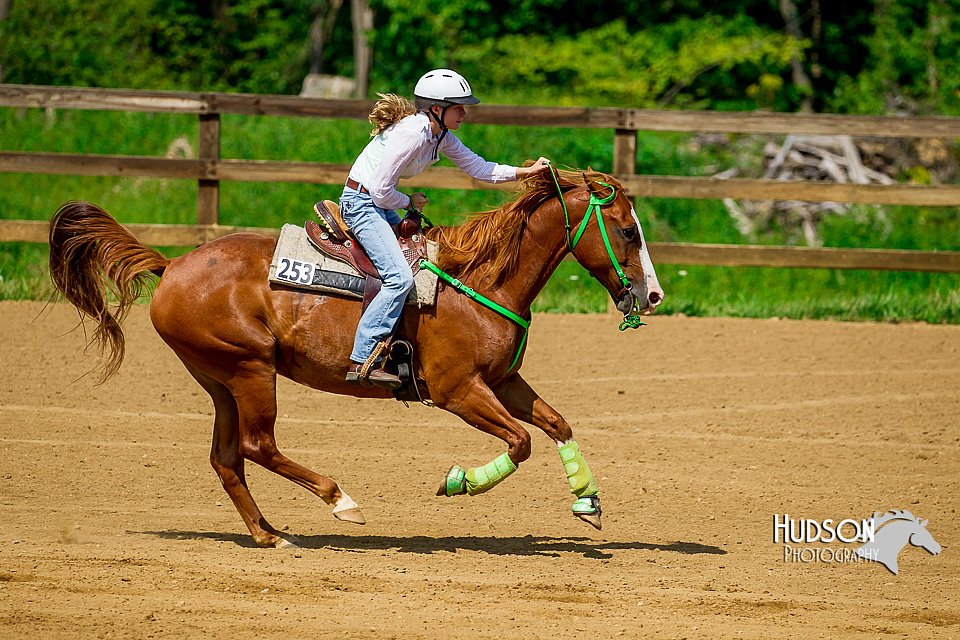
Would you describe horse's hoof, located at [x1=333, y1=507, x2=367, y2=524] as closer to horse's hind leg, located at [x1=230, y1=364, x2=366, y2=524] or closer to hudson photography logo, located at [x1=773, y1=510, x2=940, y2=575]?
horse's hind leg, located at [x1=230, y1=364, x2=366, y2=524]

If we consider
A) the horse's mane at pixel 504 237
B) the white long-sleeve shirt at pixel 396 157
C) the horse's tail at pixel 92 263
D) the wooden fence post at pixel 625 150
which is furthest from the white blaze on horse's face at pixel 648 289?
the wooden fence post at pixel 625 150

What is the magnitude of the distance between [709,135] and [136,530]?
14612 mm

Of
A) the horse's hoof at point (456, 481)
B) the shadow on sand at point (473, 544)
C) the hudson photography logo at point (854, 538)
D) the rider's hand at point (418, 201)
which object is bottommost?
the shadow on sand at point (473, 544)

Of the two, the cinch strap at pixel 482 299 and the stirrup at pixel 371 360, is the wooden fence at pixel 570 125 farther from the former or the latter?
the stirrup at pixel 371 360

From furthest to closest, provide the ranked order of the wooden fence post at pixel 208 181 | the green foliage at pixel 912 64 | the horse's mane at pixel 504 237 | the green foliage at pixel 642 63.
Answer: the green foliage at pixel 642 63 < the green foliage at pixel 912 64 < the wooden fence post at pixel 208 181 < the horse's mane at pixel 504 237

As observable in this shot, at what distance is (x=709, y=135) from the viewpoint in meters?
19.6

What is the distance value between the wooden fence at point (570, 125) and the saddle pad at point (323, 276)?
5533 mm

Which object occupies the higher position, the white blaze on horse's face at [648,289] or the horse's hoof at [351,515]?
the white blaze on horse's face at [648,289]

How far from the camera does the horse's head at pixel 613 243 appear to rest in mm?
6523

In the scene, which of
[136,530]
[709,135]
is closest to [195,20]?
[709,135]

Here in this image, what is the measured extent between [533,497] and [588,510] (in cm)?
146

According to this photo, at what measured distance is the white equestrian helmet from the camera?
6.39 metres

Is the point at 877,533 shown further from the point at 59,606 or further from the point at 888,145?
the point at 888,145

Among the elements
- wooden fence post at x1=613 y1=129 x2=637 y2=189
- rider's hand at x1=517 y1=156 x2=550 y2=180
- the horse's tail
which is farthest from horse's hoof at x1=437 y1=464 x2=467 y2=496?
wooden fence post at x1=613 y1=129 x2=637 y2=189
